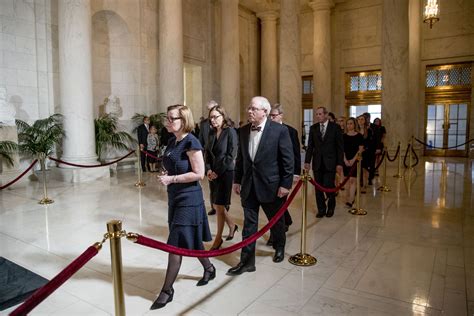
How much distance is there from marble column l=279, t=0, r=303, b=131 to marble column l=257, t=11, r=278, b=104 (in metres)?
6.19

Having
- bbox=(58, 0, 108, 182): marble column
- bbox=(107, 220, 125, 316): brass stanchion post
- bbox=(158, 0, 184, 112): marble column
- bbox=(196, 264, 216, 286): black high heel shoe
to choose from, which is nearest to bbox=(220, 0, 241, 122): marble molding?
bbox=(158, 0, 184, 112): marble column

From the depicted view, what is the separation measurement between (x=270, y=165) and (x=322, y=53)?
15.8 metres

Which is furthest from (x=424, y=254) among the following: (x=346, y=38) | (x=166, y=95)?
(x=346, y=38)

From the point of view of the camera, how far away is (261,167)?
3.81m

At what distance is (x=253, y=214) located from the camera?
3.89 m

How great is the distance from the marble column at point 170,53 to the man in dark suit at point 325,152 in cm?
770

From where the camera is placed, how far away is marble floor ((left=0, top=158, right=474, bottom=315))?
3.21 meters

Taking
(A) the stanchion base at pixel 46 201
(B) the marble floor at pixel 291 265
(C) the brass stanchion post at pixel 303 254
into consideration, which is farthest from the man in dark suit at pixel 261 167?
(A) the stanchion base at pixel 46 201

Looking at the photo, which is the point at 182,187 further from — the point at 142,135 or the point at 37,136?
the point at 142,135

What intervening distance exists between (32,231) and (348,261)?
4.58m

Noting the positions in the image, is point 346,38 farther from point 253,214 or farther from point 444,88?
point 253,214

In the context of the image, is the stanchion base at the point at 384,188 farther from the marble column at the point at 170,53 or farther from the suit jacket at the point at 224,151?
the marble column at the point at 170,53

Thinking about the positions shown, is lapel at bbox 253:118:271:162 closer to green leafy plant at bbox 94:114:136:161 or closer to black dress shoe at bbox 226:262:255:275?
black dress shoe at bbox 226:262:255:275

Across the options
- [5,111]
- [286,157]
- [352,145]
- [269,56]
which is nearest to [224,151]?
[286,157]
